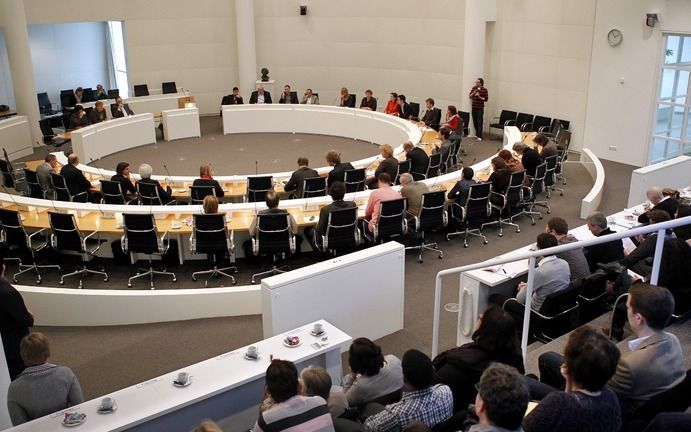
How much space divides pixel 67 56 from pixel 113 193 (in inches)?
438

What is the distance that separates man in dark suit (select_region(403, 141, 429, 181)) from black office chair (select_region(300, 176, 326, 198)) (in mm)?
2092

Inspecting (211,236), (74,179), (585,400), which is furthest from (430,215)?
(585,400)

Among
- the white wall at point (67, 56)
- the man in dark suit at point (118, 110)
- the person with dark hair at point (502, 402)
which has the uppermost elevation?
the white wall at point (67, 56)

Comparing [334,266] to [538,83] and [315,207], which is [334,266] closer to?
[315,207]

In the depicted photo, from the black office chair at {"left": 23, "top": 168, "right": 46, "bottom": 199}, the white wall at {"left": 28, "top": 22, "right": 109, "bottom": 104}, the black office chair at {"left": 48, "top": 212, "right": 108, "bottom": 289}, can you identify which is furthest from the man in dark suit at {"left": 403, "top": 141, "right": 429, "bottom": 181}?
the white wall at {"left": 28, "top": 22, "right": 109, "bottom": 104}

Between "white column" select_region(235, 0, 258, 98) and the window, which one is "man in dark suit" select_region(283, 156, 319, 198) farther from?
"white column" select_region(235, 0, 258, 98)

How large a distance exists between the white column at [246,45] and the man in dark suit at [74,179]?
9.00 metres

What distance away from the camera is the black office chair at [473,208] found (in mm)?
9820

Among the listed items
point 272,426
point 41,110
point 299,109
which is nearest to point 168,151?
point 299,109

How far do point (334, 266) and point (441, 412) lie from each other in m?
2.78

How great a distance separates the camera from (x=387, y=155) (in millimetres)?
11555

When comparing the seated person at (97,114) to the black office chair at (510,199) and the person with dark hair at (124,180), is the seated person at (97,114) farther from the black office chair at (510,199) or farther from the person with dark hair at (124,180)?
the black office chair at (510,199)

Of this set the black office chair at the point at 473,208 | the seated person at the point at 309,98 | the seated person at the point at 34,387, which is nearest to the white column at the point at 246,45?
the seated person at the point at 309,98

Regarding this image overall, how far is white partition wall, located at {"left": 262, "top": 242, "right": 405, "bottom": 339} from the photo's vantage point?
20.9ft
